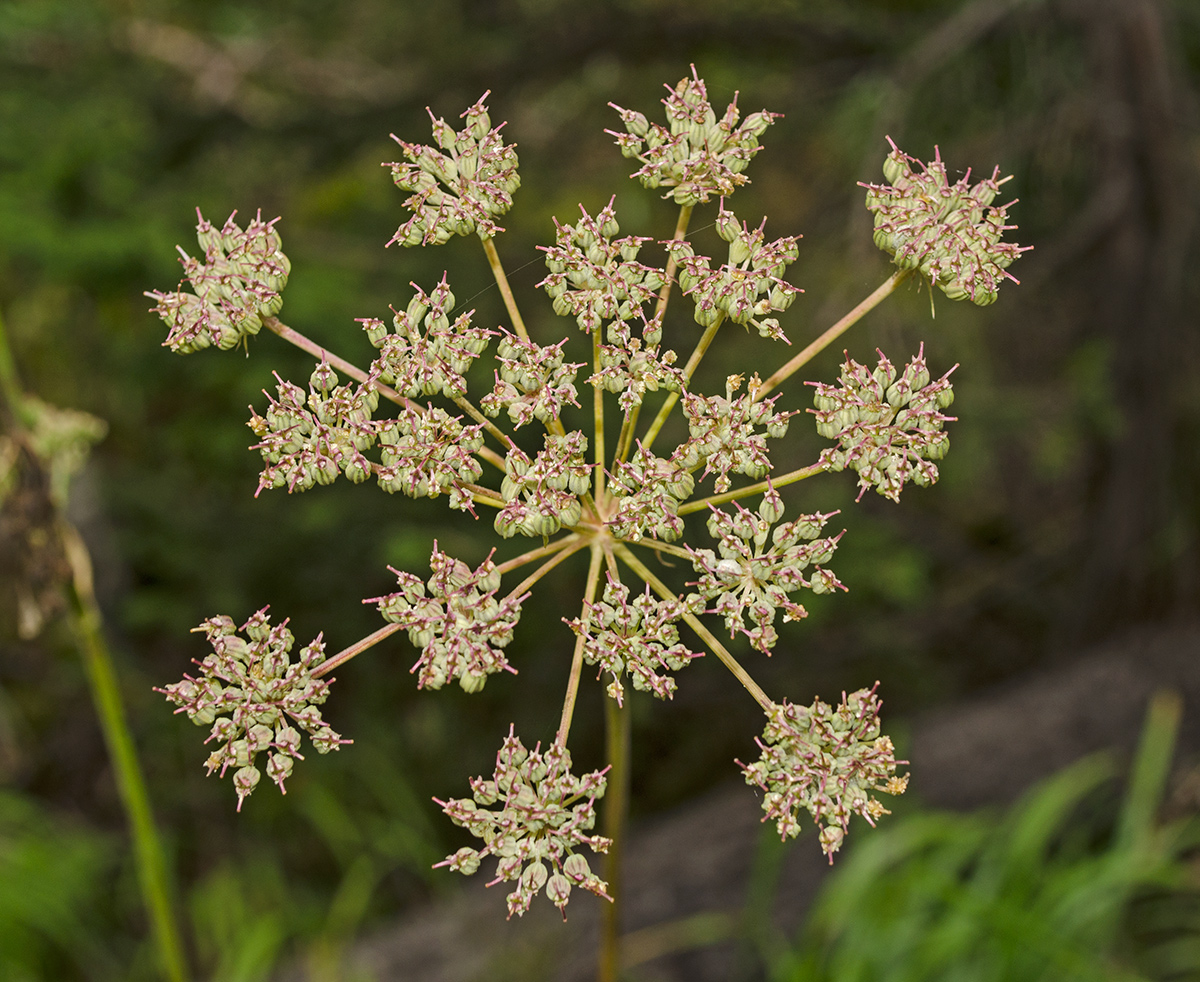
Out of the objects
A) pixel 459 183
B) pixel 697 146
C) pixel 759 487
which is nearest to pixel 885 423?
pixel 759 487

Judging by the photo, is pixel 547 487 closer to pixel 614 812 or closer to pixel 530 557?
pixel 530 557

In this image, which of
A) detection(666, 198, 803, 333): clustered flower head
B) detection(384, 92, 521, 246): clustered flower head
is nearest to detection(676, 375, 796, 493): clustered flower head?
detection(666, 198, 803, 333): clustered flower head

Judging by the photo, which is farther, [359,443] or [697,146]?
[697,146]

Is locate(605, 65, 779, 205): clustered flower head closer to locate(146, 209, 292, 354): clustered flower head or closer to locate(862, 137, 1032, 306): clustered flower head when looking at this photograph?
locate(862, 137, 1032, 306): clustered flower head

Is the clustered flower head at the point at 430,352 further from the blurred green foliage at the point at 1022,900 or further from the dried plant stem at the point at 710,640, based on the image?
the blurred green foliage at the point at 1022,900

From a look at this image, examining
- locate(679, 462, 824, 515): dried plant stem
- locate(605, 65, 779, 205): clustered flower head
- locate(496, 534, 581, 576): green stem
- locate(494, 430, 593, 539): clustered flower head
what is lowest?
locate(679, 462, 824, 515): dried plant stem

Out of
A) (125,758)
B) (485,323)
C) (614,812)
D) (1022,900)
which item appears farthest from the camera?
(485,323)

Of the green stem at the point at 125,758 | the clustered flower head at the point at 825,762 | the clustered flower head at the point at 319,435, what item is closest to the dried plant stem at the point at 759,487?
the clustered flower head at the point at 825,762
